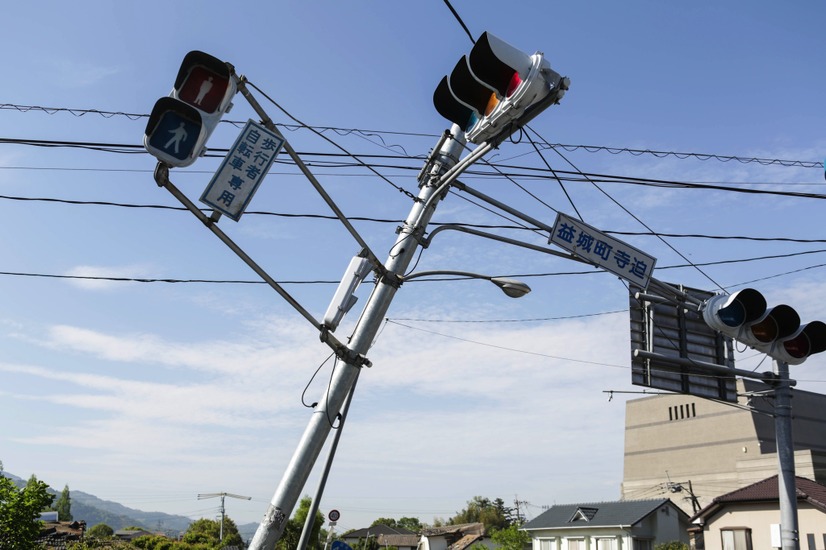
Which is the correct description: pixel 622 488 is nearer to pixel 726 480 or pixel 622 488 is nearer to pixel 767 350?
pixel 726 480

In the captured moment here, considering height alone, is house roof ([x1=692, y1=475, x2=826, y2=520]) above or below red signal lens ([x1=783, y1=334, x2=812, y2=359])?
above

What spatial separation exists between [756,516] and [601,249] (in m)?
33.6

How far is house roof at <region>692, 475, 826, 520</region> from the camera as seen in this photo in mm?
34969

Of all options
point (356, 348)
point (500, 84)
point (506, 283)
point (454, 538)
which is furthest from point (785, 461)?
point (454, 538)

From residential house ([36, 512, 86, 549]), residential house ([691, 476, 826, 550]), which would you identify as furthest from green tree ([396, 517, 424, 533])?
residential house ([691, 476, 826, 550])

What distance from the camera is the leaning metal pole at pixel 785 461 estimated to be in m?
10.9

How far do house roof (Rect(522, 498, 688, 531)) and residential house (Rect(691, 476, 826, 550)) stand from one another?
9.78 metres

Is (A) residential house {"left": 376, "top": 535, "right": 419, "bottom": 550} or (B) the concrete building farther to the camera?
(A) residential house {"left": 376, "top": 535, "right": 419, "bottom": 550}

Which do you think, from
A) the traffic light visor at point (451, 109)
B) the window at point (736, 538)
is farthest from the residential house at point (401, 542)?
the traffic light visor at point (451, 109)

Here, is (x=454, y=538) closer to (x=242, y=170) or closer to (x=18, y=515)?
(x=18, y=515)

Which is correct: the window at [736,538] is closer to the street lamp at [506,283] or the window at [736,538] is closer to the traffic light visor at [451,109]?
the street lamp at [506,283]

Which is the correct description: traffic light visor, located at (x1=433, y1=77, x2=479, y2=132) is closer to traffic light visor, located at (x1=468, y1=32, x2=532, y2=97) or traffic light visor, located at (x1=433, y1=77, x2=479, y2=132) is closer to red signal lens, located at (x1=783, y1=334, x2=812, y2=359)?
traffic light visor, located at (x1=468, y1=32, x2=532, y2=97)

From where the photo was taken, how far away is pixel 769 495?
37031mm

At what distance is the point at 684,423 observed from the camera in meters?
82.1
